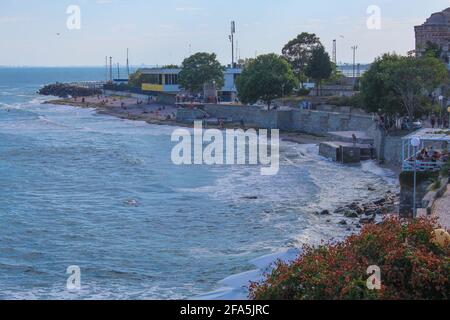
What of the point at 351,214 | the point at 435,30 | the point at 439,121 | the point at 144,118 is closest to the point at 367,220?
the point at 351,214

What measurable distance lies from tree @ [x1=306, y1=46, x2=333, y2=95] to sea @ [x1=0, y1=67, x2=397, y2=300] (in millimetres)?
20338

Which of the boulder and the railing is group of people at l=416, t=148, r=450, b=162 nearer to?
the railing

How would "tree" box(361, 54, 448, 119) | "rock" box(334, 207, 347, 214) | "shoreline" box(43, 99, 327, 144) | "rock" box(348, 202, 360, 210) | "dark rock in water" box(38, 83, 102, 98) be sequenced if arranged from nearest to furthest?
"rock" box(334, 207, 347, 214) → "rock" box(348, 202, 360, 210) → "tree" box(361, 54, 448, 119) → "shoreline" box(43, 99, 327, 144) → "dark rock in water" box(38, 83, 102, 98)

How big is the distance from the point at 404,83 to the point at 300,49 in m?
43.1

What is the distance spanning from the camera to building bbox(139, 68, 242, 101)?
8531cm

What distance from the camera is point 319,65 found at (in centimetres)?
7144

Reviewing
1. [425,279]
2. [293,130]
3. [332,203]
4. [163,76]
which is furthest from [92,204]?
[163,76]

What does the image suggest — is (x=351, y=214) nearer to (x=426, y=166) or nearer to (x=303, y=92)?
(x=426, y=166)

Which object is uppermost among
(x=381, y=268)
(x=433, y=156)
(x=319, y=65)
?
(x=319, y=65)

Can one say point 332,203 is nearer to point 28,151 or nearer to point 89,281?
point 89,281

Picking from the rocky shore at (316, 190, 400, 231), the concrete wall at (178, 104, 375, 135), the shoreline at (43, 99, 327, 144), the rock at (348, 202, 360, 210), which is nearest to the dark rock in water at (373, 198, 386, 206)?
the rocky shore at (316, 190, 400, 231)

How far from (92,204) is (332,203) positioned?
33.7 ft

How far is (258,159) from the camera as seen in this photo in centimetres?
4588

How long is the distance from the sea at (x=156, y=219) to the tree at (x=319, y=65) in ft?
66.7
